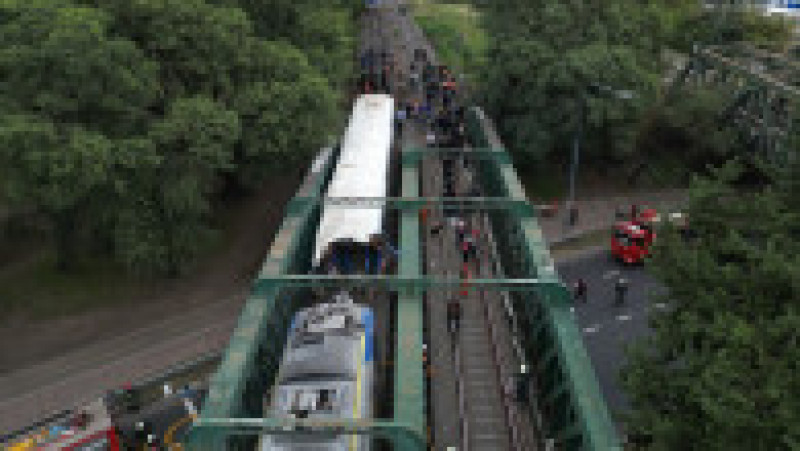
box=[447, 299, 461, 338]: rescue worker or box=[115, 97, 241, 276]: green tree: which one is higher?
box=[115, 97, 241, 276]: green tree

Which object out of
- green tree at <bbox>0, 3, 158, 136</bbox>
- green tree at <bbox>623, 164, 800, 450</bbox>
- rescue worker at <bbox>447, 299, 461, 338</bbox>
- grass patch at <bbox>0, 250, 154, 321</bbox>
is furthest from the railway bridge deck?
grass patch at <bbox>0, 250, 154, 321</bbox>

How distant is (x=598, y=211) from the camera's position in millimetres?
34312

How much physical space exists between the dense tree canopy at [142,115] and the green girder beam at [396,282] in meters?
8.71

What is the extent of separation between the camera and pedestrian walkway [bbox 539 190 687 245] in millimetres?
31922

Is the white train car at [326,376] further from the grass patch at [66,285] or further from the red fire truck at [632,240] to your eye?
the red fire truck at [632,240]

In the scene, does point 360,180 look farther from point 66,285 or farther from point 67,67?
point 66,285

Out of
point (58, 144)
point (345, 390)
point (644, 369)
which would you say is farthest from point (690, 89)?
point (58, 144)

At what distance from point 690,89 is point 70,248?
3703cm

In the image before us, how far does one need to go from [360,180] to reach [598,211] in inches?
672

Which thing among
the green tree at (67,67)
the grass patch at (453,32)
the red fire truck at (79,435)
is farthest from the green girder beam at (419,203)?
the grass patch at (453,32)

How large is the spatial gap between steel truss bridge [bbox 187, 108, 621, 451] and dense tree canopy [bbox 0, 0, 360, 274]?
482cm

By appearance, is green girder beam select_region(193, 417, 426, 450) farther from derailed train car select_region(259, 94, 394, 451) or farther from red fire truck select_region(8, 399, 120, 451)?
red fire truck select_region(8, 399, 120, 451)

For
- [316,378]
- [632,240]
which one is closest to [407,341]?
[316,378]

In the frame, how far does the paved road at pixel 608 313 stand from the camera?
875 inches
